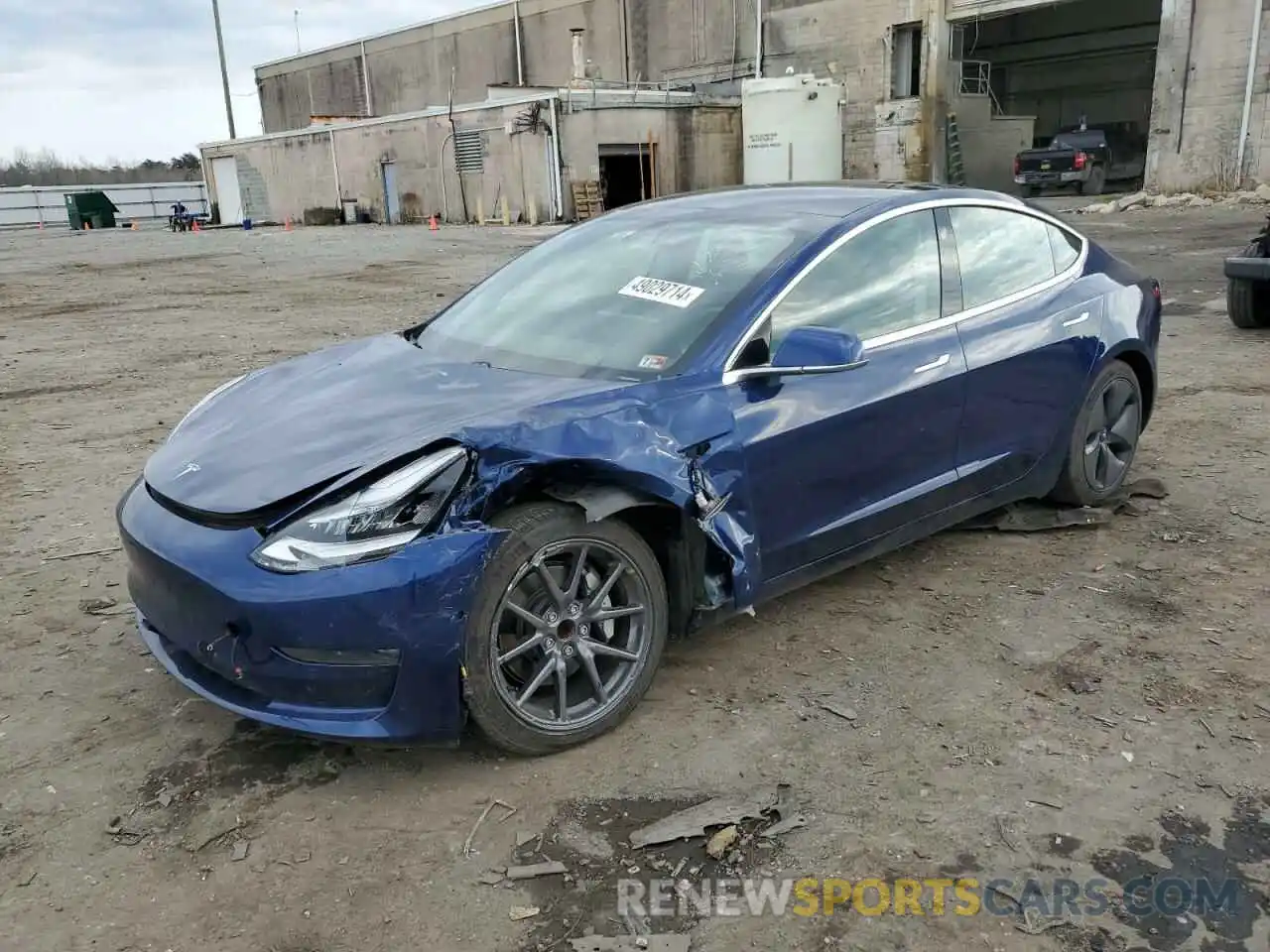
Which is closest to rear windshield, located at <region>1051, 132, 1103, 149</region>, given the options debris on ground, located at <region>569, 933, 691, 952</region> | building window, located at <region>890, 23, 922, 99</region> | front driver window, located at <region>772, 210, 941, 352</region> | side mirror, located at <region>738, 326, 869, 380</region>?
building window, located at <region>890, 23, 922, 99</region>

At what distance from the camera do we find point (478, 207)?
Answer: 31000 millimetres

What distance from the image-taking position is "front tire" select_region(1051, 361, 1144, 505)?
14.8ft

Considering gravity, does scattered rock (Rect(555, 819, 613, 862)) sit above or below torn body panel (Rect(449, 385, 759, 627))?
below

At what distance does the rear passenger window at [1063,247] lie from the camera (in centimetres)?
450

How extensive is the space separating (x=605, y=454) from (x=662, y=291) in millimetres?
954

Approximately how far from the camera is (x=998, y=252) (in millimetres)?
4227

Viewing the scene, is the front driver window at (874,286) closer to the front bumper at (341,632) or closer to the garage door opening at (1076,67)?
the front bumper at (341,632)

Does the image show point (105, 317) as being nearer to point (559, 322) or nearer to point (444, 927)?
point (559, 322)

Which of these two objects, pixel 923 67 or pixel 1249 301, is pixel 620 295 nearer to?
pixel 1249 301

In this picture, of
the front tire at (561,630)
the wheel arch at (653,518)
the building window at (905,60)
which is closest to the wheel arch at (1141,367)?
the wheel arch at (653,518)

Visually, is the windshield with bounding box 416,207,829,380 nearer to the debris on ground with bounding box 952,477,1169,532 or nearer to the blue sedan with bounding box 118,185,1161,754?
the blue sedan with bounding box 118,185,1161,754

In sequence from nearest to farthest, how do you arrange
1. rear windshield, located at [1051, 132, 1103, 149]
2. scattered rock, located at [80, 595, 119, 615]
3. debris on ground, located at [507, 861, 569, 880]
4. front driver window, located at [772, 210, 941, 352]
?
debris on ground, located at [507, 861, 569, 880], front driver window, located at [772, 210, 941, 352], scattered rock, located at [80, 595, 119, 615], rear windshield, located at [1051, 132, 1103, 149]

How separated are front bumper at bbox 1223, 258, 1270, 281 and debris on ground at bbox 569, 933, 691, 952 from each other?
8.01 m

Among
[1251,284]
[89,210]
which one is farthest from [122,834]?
[89,210]
